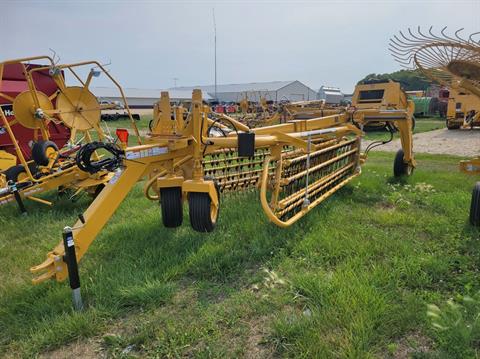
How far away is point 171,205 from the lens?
3.96 meters

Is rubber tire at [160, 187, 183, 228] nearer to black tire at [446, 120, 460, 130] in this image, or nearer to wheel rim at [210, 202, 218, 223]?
wheel rim at [210, 202, 218, 223]

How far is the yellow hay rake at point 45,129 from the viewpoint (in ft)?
16.6

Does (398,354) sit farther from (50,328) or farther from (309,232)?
(50,328)

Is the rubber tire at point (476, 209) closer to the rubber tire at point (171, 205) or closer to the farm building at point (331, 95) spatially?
the rubber tire at point (171, 205)

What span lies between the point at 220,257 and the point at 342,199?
2552 millimetres

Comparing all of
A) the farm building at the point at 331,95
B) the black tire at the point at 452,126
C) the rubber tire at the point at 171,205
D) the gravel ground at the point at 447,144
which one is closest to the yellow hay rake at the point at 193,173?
the rubber tire at the point at 171,205

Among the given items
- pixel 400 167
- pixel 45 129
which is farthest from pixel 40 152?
pixel 400 167

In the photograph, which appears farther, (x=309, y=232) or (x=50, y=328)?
(x=309, y=232)

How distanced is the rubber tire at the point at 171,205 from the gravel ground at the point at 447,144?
32.2ft

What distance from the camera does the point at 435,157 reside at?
395 inches

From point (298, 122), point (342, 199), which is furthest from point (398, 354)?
point (342, 199)

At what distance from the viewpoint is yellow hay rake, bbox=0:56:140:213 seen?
5.07 m

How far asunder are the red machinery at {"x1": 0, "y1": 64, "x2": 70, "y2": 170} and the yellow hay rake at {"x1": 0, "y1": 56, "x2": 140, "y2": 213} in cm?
131

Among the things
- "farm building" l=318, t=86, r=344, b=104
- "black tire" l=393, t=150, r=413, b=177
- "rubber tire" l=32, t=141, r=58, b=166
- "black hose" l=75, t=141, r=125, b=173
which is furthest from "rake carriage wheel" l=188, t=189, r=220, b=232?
"farm building" l=318, t=86, r=344, b=104
